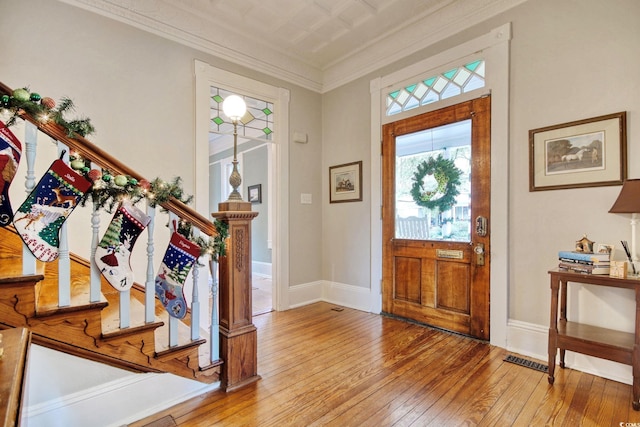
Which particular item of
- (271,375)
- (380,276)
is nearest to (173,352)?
(271,375)

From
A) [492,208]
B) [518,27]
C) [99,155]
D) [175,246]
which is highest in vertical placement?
[518,27]

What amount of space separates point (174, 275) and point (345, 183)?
8.38 ft

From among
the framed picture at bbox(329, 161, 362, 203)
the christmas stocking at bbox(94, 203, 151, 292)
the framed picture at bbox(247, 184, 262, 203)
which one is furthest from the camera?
the framed picture at bbox(247, 184, 262, 203)

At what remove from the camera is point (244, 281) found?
205 cm

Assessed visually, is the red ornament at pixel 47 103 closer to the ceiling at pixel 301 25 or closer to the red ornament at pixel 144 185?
the red ornament at pixel 144 185

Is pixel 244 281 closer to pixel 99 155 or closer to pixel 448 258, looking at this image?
pixel 99 155

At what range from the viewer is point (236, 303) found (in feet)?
6.58

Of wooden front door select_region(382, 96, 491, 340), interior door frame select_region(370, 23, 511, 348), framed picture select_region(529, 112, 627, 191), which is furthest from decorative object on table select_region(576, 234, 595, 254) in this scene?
wooden front door select_region(382, 96, 491, 340)

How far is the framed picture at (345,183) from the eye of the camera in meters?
3.76

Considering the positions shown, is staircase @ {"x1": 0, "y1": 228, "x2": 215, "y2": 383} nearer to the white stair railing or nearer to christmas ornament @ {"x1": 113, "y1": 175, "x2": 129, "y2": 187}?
the white stair railing

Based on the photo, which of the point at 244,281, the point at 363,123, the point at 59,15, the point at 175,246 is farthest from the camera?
the point at 363,123

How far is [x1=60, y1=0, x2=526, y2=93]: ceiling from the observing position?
9.18 feet

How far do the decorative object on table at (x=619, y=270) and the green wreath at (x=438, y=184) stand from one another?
49.0 inches

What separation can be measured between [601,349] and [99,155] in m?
3.02
